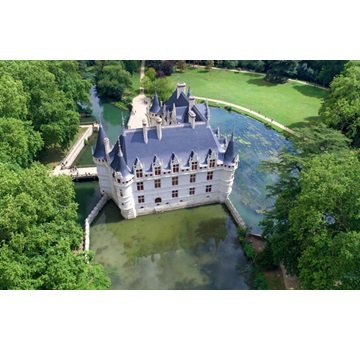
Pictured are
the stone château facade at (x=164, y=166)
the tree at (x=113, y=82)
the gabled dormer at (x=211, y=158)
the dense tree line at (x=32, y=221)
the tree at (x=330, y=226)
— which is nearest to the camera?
the tree at (x=330, y=226)

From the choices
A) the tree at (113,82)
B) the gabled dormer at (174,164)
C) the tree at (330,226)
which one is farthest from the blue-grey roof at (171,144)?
the tree at (113,82)

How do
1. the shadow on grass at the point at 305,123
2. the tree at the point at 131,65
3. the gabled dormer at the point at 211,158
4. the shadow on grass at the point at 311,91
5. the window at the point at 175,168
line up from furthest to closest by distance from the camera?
the tree at the point at 131,65 < the shadow on grass at the point at 311,91 < the shadow on grass at the point at 305,123 < the gabled dormer at the point at 211,158 < the window at the point at 175,168

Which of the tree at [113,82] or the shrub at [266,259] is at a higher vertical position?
the tree at [113,82]

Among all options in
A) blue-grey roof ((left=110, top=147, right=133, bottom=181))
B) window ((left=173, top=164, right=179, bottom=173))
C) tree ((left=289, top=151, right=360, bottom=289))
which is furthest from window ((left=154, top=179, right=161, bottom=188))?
tree ((left=289, top=151, right=360, bottom=289))

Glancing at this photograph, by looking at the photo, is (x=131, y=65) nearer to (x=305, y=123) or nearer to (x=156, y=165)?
(x=305, y=123)

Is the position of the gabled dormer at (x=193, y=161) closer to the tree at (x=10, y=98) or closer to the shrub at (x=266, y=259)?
the shrub at (x=266, y=259)

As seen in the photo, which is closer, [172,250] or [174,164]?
[172,250]

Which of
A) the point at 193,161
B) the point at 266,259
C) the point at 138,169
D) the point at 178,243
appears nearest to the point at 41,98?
the point at 138,169
